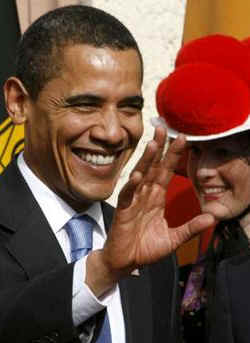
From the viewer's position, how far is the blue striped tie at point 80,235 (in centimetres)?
222

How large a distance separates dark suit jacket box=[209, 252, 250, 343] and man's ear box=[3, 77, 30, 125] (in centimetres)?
75

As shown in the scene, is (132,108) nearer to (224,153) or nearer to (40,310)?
(224,153)

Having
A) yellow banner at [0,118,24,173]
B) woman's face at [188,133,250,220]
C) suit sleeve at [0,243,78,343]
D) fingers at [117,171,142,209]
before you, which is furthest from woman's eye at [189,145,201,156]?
yellow banner at [0,118,24,173]

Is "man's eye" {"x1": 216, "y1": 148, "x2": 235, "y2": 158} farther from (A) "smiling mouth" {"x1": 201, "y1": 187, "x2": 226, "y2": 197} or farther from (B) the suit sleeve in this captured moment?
(B) the suit sleeve

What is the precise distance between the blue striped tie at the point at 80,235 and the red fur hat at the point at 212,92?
0.45 meters

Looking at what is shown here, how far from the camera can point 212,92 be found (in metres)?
2.42

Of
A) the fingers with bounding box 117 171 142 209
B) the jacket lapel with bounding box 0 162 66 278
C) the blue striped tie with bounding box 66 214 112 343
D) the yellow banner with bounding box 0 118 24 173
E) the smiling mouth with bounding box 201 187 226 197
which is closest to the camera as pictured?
the fingers with bounding box 117 171 142 209

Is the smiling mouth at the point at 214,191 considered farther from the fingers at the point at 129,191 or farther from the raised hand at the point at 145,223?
the fingers at the point at 129,191

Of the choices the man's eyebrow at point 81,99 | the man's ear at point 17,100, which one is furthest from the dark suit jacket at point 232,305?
the man's ear at point 17,100

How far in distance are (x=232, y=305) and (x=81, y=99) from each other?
741 mm

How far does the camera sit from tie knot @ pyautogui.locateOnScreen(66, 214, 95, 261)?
2.23m

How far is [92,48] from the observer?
2.21 m

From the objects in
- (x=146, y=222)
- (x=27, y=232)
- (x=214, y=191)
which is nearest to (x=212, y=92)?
(x=214, y=191)

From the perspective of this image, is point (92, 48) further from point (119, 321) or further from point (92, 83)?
point (119, 321)
